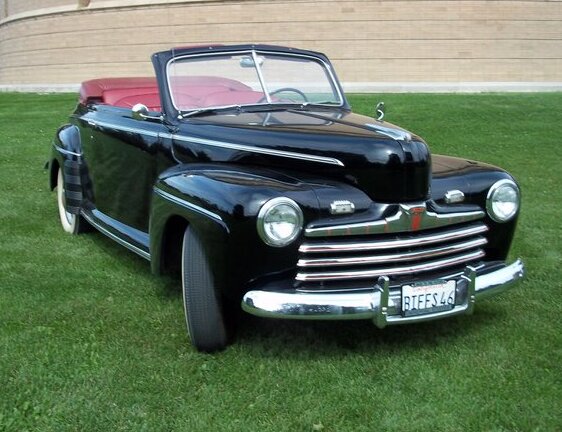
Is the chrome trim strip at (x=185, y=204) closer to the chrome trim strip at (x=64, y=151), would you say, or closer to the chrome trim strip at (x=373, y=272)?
the chrome trim strip at (x=373, y=272)

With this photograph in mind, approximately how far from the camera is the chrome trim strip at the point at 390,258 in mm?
3268

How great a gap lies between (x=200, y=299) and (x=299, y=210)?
68 centimetres

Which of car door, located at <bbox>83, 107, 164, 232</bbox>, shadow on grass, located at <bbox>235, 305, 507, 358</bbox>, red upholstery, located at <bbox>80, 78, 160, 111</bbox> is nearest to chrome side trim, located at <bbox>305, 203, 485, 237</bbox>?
shadow on grass, located at <bbox>235, 305, 507, 358</bbox>

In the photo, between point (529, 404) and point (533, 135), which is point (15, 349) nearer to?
point (529, 404)

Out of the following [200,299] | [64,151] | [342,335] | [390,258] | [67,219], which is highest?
[390,258]

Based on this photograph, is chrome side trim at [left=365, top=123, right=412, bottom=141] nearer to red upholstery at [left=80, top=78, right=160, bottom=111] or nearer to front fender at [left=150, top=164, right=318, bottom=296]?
front fender at [left=150, top=164, right=318, bottom=296]

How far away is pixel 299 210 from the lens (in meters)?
3.24

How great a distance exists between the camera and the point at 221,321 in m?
3.51

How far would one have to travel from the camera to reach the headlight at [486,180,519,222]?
12.6 feet

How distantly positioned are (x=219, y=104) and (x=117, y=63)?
25.7m

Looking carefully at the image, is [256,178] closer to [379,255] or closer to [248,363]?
[379,255]

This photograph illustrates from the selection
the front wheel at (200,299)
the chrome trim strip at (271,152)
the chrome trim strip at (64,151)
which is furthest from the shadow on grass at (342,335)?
the chrome trim strip at (64,151)

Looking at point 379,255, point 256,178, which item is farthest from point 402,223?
point 256,178

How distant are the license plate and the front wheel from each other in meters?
0.93
